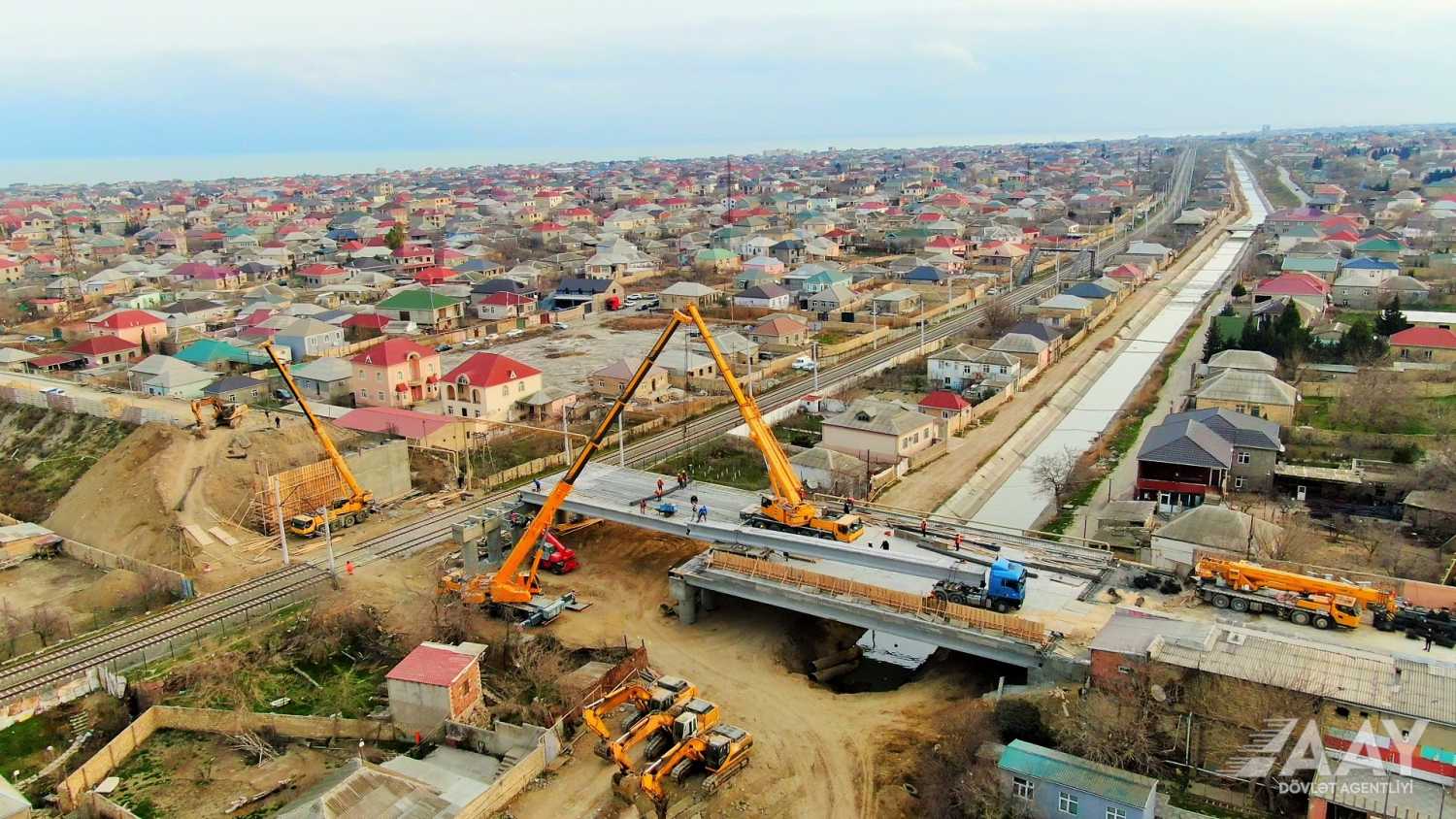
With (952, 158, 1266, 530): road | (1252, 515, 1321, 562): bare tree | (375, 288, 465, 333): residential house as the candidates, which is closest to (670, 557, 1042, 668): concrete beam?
(952, 158, 1266, 530): road

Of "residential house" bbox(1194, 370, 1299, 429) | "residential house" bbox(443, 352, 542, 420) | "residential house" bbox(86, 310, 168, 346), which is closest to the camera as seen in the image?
"residential house" bbox(1194, 370, 1299, 429)

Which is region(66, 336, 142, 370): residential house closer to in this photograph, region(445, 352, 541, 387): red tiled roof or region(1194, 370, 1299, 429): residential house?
region(445, 352, 541, 387): red tiled roof

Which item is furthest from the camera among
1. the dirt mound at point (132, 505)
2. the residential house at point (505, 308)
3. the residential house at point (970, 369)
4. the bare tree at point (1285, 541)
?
the residential house at point (505, 308)

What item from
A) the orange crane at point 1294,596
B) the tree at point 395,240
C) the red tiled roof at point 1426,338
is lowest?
the orange crane at point 1294,596

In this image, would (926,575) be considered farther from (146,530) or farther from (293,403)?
(293,403)

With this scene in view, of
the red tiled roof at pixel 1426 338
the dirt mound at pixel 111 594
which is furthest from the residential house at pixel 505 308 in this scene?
the red tiled roof at pixel 1426 338

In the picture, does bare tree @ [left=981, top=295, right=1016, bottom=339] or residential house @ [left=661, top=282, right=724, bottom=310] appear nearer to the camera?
bare tree @ [left=981, top=295, right=1016, bottom=339]

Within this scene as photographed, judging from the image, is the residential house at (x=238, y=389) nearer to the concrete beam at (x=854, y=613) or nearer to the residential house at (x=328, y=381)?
the residential house at (x=328, y=381)
